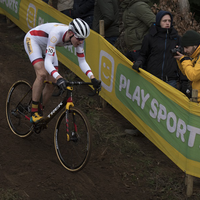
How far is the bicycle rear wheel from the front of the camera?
709 centimetres

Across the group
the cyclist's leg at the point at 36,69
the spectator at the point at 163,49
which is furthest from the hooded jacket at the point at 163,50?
the cyclist's leg at the point at 36,69

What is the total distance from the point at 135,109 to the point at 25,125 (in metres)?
2.26

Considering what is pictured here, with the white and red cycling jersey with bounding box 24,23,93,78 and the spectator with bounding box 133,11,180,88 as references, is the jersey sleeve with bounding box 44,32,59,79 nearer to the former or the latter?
the white and red cycling jersey with bounding box 24,23,93,78

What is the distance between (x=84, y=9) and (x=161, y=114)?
4.14 metres

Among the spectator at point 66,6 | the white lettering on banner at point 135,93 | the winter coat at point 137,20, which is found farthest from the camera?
Answer: the spectator at point 66,6

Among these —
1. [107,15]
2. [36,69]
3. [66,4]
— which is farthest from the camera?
[66,4]

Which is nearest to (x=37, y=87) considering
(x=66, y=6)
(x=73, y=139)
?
(x=73, y=139)

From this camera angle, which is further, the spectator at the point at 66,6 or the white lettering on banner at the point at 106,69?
the spectator at the point at 66,6

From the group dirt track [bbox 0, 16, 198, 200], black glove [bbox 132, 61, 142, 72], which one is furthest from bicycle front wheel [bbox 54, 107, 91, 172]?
black glove [bbox 132, 61, 142, 72]

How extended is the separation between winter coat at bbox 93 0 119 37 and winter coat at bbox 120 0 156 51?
0.81m

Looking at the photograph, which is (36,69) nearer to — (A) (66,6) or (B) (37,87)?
(B) (37,87)

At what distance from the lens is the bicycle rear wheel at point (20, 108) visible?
23.3 ft

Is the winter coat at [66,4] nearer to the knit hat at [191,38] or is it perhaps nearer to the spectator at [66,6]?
the spectator at [66,6]

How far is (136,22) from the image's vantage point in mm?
7355
